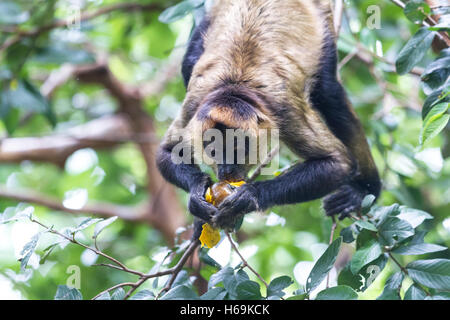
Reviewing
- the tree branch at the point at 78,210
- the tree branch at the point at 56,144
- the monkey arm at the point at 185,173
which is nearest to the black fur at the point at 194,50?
the monkey arm at the point at 185,173

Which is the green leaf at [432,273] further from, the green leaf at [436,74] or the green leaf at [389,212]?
the green leaf at [436,74]

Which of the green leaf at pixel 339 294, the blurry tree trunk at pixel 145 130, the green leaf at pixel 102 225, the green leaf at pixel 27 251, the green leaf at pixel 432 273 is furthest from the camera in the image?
the blurry tree trunk at pixel 145 130

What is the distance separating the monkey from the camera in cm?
342

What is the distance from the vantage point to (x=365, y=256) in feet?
9.05

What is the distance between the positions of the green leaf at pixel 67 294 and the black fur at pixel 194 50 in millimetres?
2117

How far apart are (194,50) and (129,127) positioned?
431 centimetres

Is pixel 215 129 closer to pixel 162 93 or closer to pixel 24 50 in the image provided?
pixel 24 50

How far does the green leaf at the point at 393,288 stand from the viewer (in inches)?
100.0

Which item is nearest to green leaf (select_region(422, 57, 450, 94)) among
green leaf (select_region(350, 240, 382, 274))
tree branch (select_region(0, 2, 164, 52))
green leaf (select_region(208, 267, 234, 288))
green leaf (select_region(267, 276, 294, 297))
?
green leaf (select_region(350, 240, 382, 274))

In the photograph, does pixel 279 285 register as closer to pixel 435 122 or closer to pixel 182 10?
pixel 435 122

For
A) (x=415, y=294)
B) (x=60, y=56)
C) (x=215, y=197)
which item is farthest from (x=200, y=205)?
(x=60, y=56)
